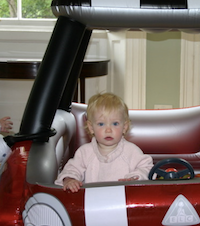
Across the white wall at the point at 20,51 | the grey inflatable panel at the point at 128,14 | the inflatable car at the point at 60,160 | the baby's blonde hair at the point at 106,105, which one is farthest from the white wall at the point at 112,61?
the grey inflatable panel at the point at 128,14

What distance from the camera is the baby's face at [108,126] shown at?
1306 millimetres

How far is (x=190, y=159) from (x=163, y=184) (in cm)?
91

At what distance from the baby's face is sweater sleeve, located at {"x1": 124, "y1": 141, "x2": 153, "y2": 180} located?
7cm

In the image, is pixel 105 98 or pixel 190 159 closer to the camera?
pixel 105 98

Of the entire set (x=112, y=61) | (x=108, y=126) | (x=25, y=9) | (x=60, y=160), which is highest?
(x=25, y=9)

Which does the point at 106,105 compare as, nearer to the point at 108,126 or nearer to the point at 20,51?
the point at 108,126

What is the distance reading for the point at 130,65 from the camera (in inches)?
120

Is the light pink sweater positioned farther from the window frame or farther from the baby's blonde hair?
the window frame

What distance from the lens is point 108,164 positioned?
1346 mm

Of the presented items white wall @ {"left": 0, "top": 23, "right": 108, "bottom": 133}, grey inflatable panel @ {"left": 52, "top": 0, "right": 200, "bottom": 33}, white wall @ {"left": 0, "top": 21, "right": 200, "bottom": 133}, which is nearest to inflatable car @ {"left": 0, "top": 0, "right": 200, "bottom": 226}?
grey inflatable panel @ {"left": 52, "top": 0, "right": 200, "bottom": 33}

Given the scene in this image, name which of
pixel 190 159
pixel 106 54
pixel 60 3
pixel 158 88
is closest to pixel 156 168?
pixel 60 3

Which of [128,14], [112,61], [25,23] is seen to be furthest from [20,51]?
[128,14]

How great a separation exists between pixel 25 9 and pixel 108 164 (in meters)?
2.30

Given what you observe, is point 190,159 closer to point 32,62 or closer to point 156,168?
point 156,168
